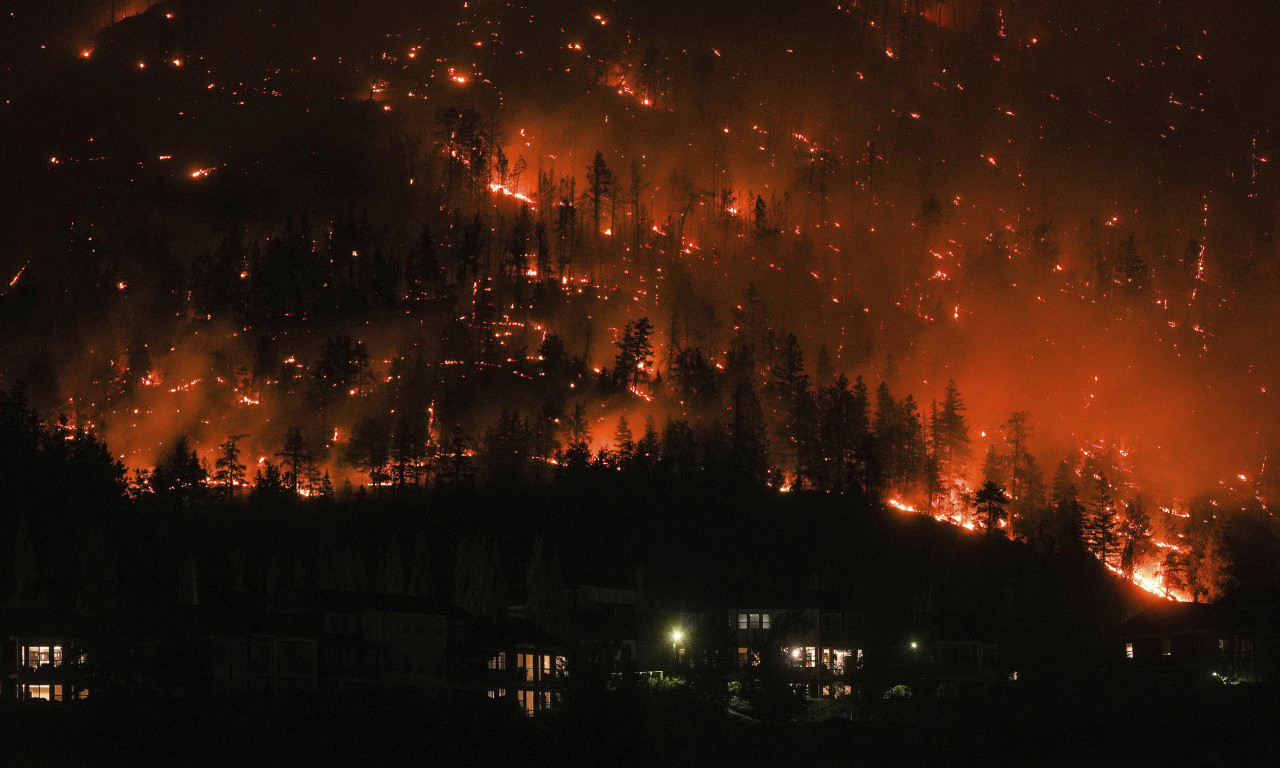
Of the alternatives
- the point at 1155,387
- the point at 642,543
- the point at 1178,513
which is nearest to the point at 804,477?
the point at 642,543

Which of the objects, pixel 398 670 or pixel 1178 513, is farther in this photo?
pixel 1178 513

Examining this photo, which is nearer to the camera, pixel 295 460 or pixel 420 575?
pixel 420 575

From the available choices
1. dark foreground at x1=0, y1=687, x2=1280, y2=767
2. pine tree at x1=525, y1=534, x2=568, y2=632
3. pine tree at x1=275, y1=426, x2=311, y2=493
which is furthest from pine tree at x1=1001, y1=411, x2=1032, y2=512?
dark foreground at x1=0, y1=687, x2=1280, y2=767

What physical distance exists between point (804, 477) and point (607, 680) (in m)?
80.5

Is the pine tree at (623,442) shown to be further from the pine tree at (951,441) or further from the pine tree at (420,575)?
the pine tree at (420,575)

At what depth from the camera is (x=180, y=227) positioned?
198000 millimetres

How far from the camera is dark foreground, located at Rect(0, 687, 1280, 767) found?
61.5 metres

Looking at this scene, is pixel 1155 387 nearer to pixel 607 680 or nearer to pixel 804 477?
pixel 804 477

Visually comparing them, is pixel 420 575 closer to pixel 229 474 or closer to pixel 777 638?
pixel 777 638

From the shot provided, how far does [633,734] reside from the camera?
65125 mm

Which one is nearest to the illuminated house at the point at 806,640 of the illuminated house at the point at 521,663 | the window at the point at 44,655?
the illuminated house at the point at 521,663

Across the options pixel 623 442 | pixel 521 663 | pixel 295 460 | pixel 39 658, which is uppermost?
pixel 623 442

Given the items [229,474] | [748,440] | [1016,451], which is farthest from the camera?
[1016,451]

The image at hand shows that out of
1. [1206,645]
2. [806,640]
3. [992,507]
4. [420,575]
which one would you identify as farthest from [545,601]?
[992,507]
